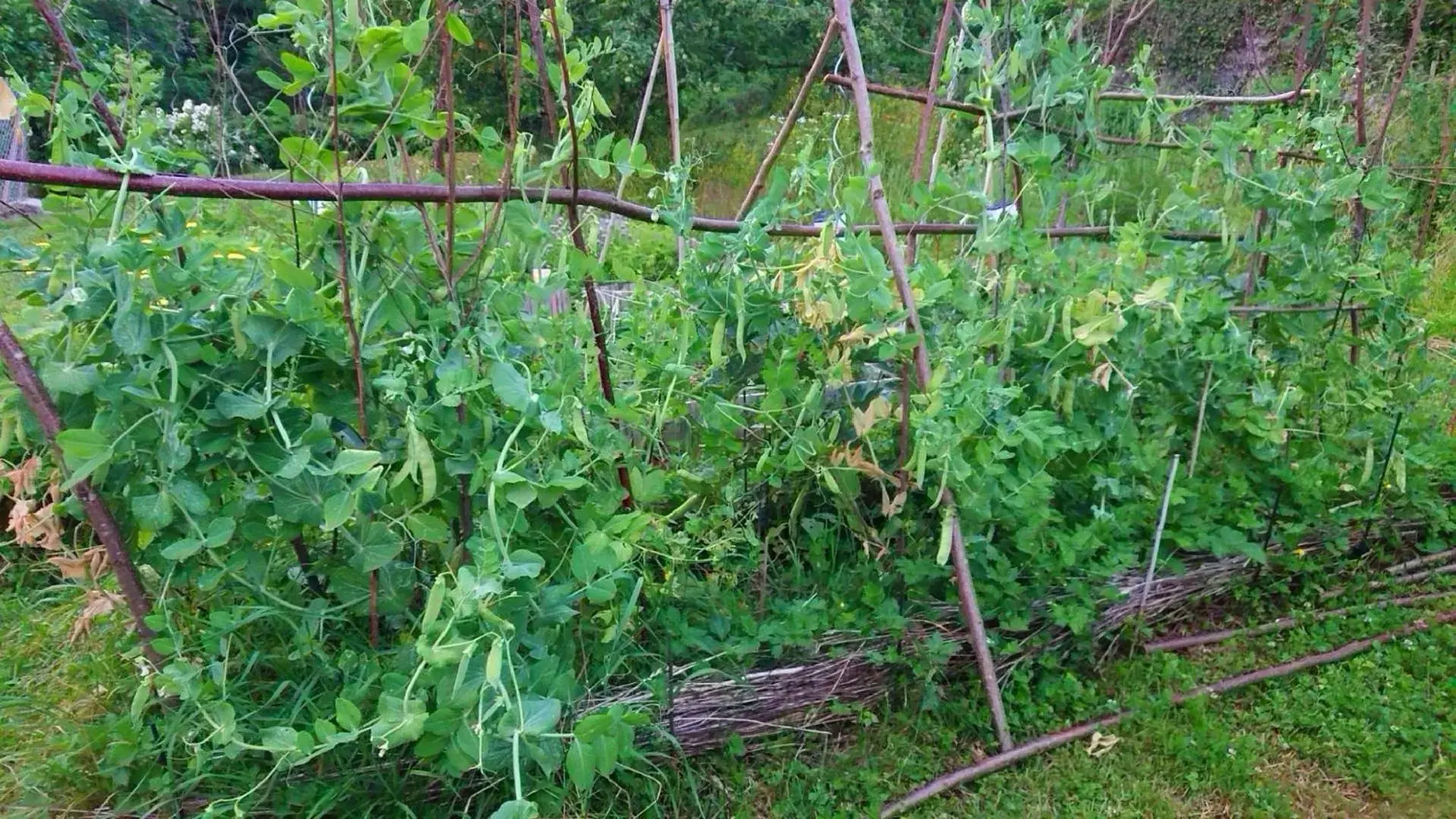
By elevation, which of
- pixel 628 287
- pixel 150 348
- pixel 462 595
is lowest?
pixel 628 287

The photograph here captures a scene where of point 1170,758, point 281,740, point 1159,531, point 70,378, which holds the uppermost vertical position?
point 70,378

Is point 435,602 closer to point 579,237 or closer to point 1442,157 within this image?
point 579,237

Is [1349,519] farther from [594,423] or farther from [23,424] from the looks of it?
[23,424]

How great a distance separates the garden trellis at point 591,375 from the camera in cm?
144

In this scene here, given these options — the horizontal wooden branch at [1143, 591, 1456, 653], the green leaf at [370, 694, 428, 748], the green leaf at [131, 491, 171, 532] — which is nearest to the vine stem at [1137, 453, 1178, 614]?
the horizontal wooden branch at [1143, 591, 1456, 653]

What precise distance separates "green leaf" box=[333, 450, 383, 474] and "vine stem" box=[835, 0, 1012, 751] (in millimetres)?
1048

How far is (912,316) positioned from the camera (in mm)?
1958

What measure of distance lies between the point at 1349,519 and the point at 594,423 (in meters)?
2.29

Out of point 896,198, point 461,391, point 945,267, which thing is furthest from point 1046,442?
point 896,198

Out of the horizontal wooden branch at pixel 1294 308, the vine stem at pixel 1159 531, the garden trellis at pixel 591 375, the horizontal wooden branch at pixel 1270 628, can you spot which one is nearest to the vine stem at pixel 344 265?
the garden trellis at pixel 591 375

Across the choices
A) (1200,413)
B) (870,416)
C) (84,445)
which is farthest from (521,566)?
(1200,413)

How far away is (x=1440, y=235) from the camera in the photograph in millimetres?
5582

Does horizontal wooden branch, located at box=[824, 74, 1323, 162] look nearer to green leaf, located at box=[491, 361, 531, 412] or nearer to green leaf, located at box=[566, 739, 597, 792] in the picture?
green leaf, located at box=[491, 361, 531, 412]

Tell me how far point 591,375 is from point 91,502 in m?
0.85
